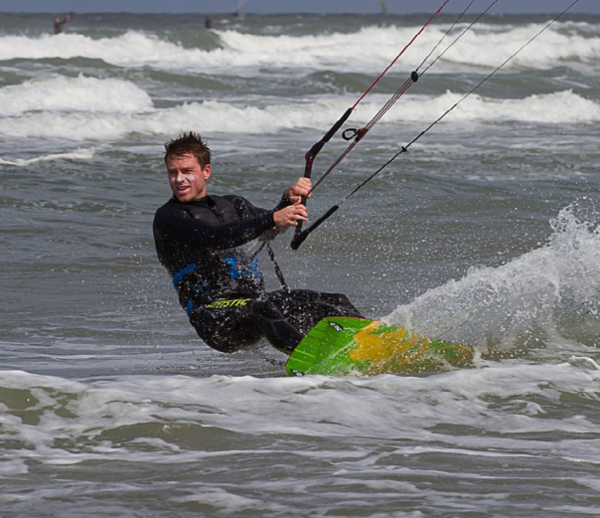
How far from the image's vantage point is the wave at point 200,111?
661 inches

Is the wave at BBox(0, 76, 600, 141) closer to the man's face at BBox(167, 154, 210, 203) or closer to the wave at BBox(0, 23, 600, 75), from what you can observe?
the wave at BBox(0, 23, 600, 75)

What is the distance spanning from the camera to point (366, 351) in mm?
5270

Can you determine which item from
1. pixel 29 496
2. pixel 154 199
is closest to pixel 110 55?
pixel 154 199

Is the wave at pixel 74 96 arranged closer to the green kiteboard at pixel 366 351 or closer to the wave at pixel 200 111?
the wave at pixel 200 111

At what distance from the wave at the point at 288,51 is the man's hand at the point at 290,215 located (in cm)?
2300

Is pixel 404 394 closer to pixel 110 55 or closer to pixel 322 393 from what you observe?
pixel 322 393

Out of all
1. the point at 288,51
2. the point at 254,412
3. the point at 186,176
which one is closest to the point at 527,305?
the point at 186,176

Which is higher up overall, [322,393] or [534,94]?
[534,94]

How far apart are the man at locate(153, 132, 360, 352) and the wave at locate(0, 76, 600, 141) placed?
1080 cm

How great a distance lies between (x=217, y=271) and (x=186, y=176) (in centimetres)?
54

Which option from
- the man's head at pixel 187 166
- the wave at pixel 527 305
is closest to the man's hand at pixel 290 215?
the man's head at pixel 187 166

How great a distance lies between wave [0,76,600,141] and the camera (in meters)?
16.8

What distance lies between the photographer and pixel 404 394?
4.76 metres

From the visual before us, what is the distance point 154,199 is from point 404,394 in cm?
717
